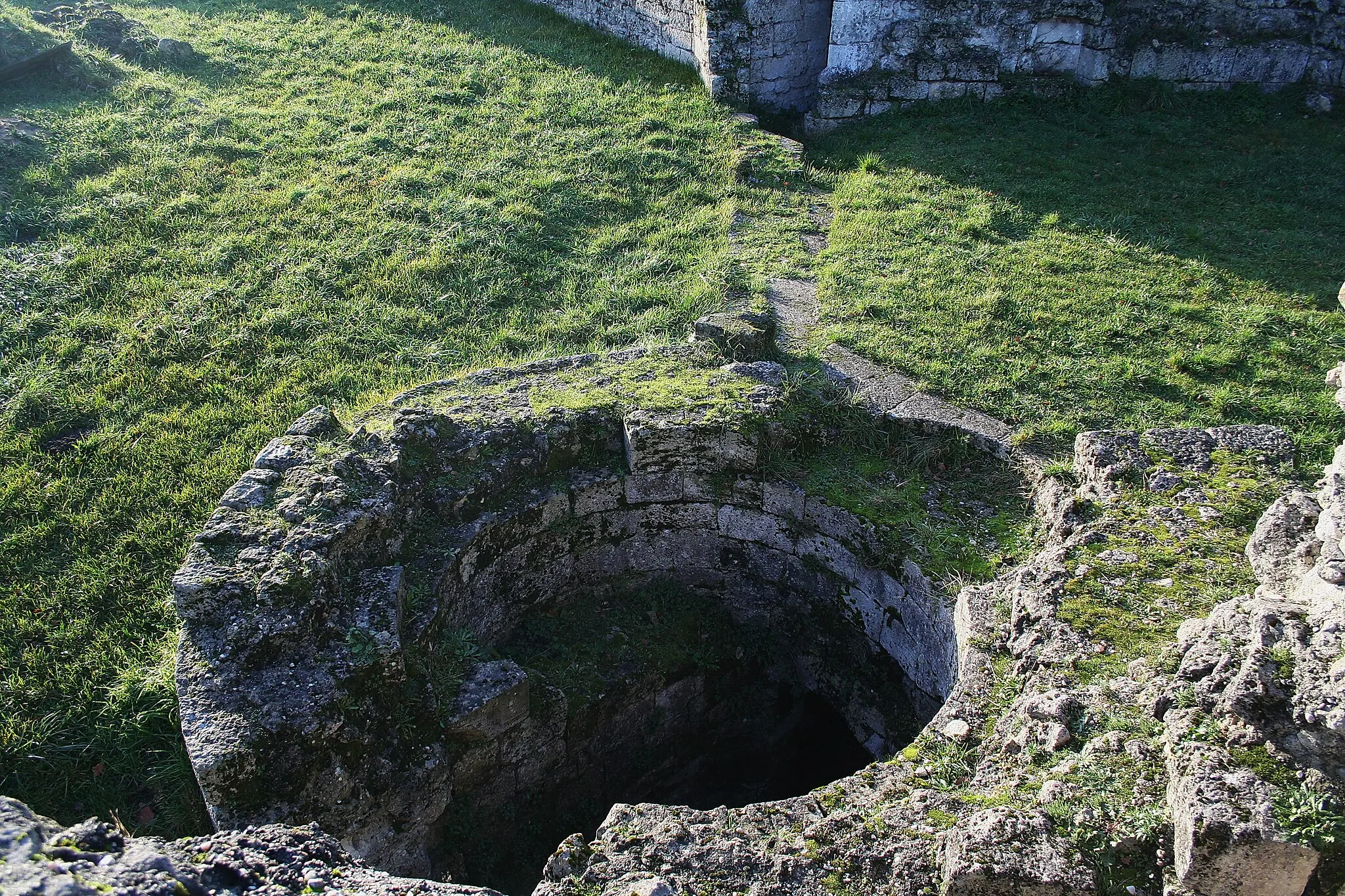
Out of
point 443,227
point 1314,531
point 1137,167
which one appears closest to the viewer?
point 1314,531

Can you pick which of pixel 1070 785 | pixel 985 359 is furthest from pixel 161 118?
pixel 1070 785

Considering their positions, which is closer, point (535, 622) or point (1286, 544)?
point (1286, 544)

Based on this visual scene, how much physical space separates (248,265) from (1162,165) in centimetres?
982

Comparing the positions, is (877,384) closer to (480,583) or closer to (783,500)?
(783,500)

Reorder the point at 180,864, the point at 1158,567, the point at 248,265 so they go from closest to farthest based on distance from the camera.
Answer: the point at 180,864 → the point at 1158,567 → the point at 248,265

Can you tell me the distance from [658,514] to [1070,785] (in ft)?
10.6

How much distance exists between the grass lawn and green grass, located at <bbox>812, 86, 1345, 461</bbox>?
37 millimetres

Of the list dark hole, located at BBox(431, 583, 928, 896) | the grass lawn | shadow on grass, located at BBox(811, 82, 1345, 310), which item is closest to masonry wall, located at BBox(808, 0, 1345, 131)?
shadow on grass, located at BBox(811, 82, 1345, 310)

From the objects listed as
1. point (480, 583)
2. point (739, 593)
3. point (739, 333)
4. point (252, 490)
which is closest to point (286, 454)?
point (252, 490)

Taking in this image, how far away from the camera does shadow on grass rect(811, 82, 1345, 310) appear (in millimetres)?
8945

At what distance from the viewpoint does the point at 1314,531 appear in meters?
4.22

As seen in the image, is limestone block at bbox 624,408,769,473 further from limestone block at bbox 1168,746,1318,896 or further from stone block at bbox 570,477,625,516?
limestone block at bbox 1168,746,1318,896

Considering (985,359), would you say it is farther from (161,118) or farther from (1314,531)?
(161,118)

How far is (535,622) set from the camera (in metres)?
6.02
